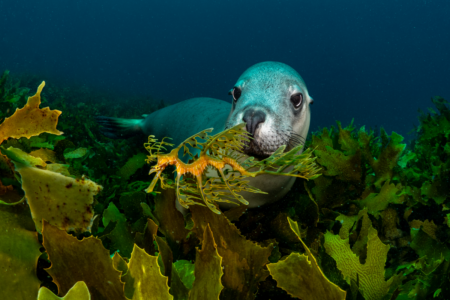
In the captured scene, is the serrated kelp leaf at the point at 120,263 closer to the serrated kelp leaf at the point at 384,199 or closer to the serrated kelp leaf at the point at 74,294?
the serrated kelp leaf at the point at 74,294

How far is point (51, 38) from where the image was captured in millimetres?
85000

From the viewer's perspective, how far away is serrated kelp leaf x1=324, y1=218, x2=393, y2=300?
847 millimetres

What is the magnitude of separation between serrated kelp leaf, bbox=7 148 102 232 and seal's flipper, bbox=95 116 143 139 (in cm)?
392

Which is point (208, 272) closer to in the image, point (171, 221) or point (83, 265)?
point (83, 265)

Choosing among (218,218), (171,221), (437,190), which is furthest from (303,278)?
(437,190)

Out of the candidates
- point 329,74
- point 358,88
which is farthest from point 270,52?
point 358,88

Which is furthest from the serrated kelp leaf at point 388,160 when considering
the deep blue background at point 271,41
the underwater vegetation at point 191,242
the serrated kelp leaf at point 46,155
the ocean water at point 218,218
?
the deep blue background at point 271,41

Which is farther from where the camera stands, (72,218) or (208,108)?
(208,108)

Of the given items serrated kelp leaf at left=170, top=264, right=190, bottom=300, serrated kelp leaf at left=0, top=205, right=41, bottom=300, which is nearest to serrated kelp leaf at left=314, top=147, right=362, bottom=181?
serrated kelp leaf at left=170, top=264, right=190, bottom=300

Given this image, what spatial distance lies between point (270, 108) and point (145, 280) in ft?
3.86

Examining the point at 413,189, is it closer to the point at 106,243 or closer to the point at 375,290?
the point at 375,290

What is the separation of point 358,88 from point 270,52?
98.7 feet

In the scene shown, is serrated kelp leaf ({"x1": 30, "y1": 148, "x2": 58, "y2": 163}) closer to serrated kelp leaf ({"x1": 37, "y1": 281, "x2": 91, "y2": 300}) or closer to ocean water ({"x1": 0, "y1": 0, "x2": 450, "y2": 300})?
ocean water ({"x1": 0, "y1": 0, "x2": 450, "y2": 300})

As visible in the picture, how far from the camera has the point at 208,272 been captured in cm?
68
